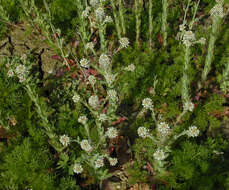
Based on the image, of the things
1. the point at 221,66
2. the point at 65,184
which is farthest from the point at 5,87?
the point at 221,66

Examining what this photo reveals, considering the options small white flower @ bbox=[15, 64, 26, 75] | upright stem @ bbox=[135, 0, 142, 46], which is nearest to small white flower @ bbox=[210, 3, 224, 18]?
upright stem @ bbox=[135, 0, 142, 46]

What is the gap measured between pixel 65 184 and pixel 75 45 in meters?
2.08

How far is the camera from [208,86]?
359 cm

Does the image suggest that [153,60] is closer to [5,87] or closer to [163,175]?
[163,175]

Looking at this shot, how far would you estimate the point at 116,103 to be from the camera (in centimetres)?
324

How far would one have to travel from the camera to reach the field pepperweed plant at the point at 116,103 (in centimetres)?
277

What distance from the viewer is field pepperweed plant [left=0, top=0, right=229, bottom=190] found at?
9.09ft

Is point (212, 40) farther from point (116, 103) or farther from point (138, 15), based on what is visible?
point (116, 103)

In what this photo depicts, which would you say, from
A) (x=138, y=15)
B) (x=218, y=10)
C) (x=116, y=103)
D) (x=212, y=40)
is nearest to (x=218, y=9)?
(x=218, y=10)

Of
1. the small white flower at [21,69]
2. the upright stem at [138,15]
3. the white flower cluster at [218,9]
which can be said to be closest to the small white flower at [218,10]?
the white flower cluster at [218,9]

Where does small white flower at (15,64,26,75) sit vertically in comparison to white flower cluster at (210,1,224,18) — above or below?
below

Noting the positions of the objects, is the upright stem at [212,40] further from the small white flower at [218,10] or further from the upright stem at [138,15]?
the upright stem at [138,15]

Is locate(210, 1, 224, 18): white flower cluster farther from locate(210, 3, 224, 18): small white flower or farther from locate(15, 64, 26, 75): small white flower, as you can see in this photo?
locate(15, 64, 26, 75): small white flower

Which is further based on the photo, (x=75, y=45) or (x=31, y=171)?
(x=75, y=45)
